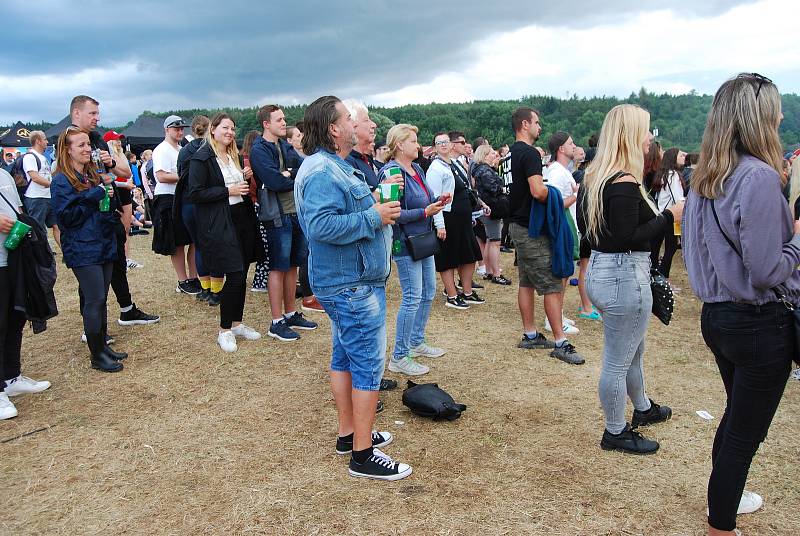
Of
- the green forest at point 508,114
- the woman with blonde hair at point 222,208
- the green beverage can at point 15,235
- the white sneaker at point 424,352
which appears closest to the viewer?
the green beverage can at point 15,235

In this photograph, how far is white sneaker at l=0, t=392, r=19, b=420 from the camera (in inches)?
160

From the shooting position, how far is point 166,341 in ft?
18.5

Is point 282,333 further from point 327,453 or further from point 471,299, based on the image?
point 471,299

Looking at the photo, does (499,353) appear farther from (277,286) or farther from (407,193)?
(277,286)

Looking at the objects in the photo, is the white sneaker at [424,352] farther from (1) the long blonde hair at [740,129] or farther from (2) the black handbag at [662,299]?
(1) the long blonde hair at [740,129]

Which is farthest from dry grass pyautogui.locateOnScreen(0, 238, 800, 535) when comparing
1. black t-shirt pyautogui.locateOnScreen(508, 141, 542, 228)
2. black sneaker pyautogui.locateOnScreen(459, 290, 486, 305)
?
black sneaker pyautogui.locateOnScreen(459, 290, 486, 305)

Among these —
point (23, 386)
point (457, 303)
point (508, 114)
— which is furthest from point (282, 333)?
point (508, 114)

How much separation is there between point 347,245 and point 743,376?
6.13ft

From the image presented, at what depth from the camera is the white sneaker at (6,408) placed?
406 centimetres

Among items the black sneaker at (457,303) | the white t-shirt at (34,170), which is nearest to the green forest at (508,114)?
the white t-shirt at (34,170)

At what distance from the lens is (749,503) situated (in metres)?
2.86

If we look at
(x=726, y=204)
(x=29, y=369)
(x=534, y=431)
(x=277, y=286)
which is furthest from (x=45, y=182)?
(x=726, y=204)

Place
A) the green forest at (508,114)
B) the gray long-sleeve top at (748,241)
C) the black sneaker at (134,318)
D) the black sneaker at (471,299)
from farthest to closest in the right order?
the green forest at (508,114)
the black sneaker at (471,299)
the black sneaker at (134,318)
the gray long-sleeve top at (748,241)

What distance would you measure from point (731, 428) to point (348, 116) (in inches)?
91.5
